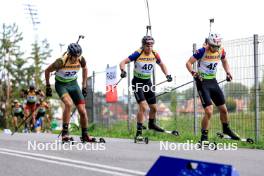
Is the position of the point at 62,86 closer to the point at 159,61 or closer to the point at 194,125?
the point at 159,61

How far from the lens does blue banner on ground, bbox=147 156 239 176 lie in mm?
3648

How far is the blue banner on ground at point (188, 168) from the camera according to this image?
3648 millimetres

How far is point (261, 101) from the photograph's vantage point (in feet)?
37.6

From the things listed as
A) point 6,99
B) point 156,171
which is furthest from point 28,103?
point 6,99

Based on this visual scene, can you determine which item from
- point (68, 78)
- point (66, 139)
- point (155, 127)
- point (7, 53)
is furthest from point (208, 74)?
point (7, 53)

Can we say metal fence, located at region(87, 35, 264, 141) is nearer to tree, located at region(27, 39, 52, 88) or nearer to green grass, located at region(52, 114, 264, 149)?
green grass, located at region(52, 114, 264, 149)

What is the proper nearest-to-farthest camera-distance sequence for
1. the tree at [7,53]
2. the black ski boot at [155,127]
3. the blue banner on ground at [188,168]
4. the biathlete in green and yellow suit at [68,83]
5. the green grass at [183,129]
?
the blue banner on ground at [188,168]
the biathlete in green and yellow suit at [68,83]
the green grass at [183,129]
the black ski boot at [155,127]
the tree at [7,53]

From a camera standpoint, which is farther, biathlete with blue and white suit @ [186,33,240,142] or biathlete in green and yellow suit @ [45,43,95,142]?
biathlete with blue and white suit @ [186,33,240,142]

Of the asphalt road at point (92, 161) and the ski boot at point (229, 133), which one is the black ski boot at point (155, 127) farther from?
the asphalt road at point (92, 161)

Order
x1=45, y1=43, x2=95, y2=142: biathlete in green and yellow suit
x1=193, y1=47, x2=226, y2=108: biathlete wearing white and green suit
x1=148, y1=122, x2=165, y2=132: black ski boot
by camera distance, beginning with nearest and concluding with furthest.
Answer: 1. x1=45, y1=43, x2=95, y2=142: biathlete in green and yellow suit
2. x1=193, y1=47, x2=226, y2=108: biathlete wearing white and green suit
3. x1=148, y1=122, x2=165, y2=132: black ski boot

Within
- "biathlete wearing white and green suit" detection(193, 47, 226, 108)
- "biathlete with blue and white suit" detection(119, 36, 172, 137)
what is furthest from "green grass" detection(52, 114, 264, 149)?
"biathlete with blue and white suit" detection(119, 36, 172, 137)

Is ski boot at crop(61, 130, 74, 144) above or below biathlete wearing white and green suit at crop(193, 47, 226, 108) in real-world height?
below

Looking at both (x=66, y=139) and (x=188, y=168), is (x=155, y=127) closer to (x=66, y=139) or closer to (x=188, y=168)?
(x=66, y=139)

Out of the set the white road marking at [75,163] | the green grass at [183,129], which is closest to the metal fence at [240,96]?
the green grass at [183,129]
